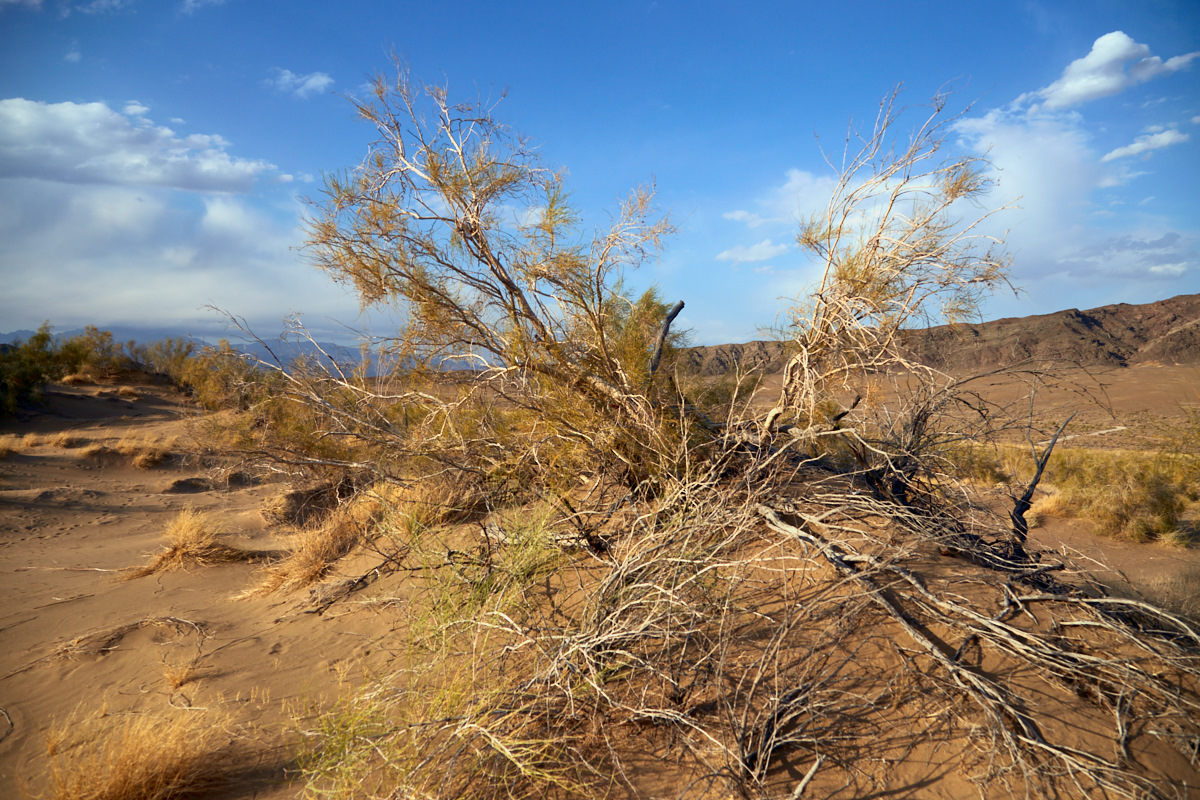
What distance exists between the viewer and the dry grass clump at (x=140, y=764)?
2.87 meters

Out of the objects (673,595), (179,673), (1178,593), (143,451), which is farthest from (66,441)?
(1178,593)

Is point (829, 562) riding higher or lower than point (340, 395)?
lower

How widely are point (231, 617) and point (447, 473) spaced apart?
2.57m

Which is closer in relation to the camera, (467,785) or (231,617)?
(467,785)

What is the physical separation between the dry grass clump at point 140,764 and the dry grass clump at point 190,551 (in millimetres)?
4216

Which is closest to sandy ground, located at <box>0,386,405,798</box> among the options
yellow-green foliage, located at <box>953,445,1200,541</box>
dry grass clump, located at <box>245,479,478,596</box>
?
dry grass clump, located at <box>245,479,478,596</box>

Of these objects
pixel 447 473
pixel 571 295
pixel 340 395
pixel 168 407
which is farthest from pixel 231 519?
pixel 168 407

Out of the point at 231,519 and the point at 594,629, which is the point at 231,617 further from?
the point at 231,519

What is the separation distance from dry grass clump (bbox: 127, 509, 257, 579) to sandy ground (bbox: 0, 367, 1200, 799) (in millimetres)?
201

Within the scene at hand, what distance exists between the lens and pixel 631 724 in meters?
3.21

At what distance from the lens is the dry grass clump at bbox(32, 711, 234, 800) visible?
2.87 metres

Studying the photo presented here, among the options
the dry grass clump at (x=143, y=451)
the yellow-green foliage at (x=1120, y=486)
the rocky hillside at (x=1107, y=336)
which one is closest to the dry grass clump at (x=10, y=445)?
the dry grass clump at (x=143, y=451)

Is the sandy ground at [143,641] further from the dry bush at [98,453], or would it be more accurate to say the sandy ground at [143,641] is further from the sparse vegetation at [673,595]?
the dry bush at [98,453]

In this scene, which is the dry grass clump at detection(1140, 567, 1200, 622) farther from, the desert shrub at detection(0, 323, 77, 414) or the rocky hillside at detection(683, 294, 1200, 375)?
the desert shrub at detection(0, 323, 77, 414)
